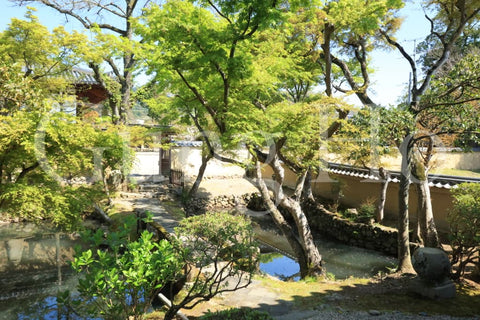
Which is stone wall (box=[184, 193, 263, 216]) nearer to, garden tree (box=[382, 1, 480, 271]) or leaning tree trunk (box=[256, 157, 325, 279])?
leaning tree trunk (box=[256, 157, 325, 279])

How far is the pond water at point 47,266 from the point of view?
7.52 meters

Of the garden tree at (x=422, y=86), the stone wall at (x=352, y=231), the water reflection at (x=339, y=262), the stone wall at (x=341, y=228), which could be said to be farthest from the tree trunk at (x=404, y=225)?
the stone wall at (x=352, y=231)

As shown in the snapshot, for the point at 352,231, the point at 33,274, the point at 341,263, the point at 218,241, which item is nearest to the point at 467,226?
the point at 341,263

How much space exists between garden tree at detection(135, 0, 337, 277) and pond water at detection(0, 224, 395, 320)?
2248mm

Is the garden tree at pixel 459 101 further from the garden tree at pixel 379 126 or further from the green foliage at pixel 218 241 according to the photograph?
the green foliage at pixel 218 241

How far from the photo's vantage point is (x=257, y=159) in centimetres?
984

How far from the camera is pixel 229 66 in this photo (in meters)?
6.95

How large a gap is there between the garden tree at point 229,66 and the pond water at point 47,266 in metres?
2.25

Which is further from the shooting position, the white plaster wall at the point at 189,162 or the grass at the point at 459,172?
the white plaster wall at the point at 189,162

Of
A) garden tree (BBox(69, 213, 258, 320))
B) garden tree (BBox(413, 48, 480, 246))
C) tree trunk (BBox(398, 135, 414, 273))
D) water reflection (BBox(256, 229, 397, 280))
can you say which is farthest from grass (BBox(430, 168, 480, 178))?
garden tree (BBox(69, 213, 258, 320))

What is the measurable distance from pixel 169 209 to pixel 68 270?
592 cm

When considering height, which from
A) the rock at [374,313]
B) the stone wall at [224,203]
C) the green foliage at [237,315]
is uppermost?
the green foliage at [237,315]

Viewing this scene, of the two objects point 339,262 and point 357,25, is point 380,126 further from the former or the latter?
point 339,262

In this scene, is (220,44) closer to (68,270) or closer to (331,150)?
(331,150)
